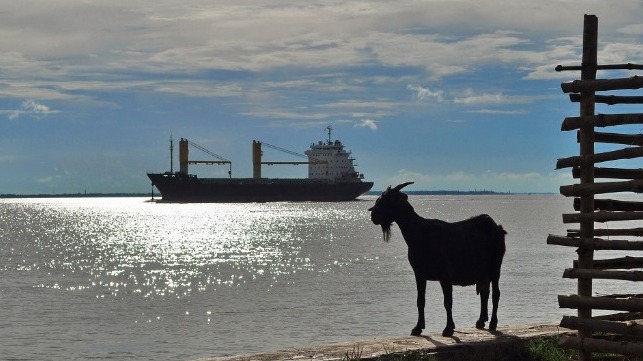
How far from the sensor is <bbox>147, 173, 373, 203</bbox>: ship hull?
157 metres

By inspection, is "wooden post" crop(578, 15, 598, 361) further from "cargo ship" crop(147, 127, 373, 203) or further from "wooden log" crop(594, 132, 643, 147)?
"cargo ship" crop(147, 127, 373, 203)

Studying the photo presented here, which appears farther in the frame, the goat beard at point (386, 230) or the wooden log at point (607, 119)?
the goat beard at point (386, 230)

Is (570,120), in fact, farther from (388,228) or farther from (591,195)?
(388,228)

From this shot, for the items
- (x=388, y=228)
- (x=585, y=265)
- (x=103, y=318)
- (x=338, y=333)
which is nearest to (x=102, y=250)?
(x=103, y=318)

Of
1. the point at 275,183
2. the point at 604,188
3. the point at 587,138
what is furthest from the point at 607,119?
the point at 275,183

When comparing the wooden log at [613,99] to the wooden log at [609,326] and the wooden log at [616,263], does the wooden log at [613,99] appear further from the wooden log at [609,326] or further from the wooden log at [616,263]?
the wooden log at [609,326]

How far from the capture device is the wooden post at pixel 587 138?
839 centimetres

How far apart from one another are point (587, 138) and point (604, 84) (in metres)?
0.54

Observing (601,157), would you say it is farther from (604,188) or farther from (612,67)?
(612,67)

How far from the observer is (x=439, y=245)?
36.0 ft

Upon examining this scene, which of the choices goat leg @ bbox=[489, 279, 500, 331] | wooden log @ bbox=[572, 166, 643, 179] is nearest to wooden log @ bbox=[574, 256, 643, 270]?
wooden log @ bbox=[572, 166, 643, 179]

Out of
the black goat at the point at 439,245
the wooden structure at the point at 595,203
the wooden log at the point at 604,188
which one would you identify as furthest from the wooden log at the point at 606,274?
the black goat at the point at 439,245

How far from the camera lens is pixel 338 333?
16953mm

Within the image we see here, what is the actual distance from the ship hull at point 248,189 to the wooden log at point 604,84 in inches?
5875
